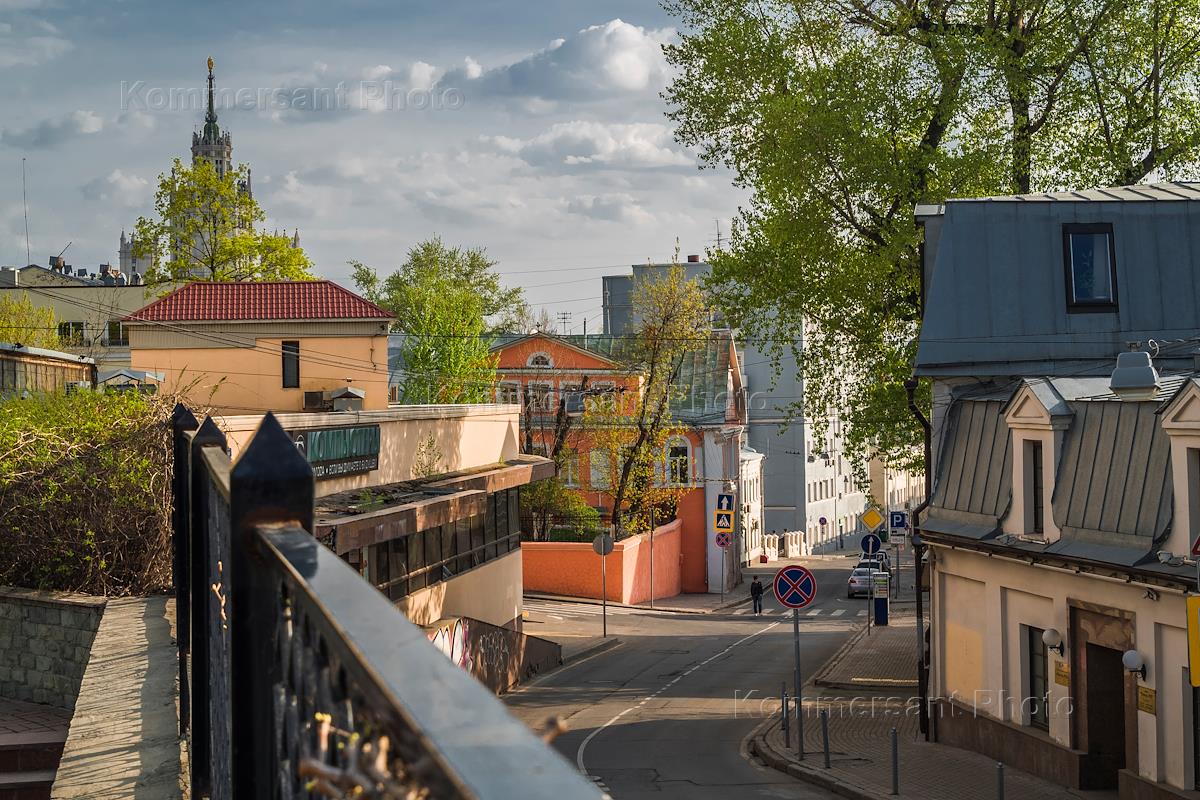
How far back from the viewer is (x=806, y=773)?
19.4 meters

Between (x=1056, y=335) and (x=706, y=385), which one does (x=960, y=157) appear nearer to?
(x=1056, y=335)

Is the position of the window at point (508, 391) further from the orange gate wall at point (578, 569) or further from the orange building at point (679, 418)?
the orange gate wall at point (578, 569)

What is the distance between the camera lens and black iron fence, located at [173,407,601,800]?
102 cm

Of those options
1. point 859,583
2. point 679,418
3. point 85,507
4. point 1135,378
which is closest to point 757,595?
point 859,583

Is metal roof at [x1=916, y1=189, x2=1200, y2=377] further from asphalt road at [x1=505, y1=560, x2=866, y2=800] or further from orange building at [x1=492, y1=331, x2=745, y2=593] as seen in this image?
orange building at [x1=492, y1=331, x2=745, y2=593]

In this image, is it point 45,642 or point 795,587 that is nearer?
point 45,642

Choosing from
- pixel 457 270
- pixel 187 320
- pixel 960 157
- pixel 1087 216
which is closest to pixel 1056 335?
pixel 1087 216

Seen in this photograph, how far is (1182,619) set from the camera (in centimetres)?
1505

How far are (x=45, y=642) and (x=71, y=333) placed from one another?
5656 cm

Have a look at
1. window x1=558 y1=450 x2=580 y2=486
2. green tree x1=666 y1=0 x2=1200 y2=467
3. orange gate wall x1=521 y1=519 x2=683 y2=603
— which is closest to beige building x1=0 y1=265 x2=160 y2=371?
window x1=558 y1=450 x2=580 y2=486

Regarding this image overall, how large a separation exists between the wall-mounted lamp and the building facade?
0.02m

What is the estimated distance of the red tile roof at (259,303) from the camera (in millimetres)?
37438

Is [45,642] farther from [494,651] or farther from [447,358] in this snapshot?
[447,358]

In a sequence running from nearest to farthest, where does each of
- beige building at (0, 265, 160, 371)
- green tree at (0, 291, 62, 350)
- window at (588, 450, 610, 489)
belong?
green tree at (0, 291, 62, 350), window at (588, 450, 610, 489), beige building at (0, 265, 160, 371)
